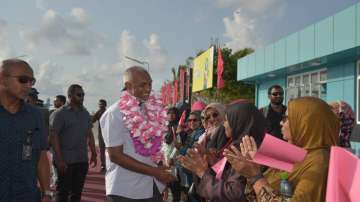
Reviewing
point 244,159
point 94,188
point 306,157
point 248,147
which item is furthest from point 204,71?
point 306,157

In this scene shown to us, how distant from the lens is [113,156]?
3.09 metres

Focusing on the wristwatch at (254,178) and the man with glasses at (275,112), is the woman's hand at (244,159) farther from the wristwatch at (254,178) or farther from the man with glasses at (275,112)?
the man with glasses at (275,112)

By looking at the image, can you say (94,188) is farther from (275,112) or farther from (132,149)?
(132,149)

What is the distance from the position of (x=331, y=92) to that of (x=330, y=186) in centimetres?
1369

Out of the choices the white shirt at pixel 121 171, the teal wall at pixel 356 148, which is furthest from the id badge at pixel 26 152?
the teal wall at pixel 356 148

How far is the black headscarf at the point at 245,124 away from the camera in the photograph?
2881 mm

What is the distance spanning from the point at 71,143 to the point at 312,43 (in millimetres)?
11358

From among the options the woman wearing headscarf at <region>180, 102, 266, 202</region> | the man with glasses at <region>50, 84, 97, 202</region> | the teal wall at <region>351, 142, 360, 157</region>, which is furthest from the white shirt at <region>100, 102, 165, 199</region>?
the teal wall at <region>351, 142, 360, 157</region>

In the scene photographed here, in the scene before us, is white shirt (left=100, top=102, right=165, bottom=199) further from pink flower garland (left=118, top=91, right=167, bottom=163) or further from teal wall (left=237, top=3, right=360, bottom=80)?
teal wall (left=237, top=3, right=360, bottom=80)

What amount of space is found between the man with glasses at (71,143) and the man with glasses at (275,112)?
2827 millimetres

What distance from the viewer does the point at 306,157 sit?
7.49ft

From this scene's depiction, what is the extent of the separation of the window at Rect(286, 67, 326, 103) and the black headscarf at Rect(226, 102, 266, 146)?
13.6 m

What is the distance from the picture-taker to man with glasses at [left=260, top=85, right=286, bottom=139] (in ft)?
20.6

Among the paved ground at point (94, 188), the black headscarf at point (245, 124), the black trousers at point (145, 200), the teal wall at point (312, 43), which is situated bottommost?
the paved ground at point (94, 188)
